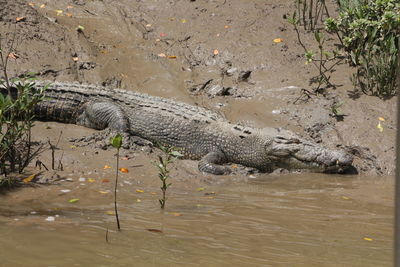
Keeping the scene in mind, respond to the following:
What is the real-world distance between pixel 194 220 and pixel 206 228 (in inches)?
10.8

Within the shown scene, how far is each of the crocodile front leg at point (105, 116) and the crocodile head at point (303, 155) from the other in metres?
2.20

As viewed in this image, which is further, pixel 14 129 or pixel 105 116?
pixel 105 116

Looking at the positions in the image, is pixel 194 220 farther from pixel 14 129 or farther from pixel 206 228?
pixel 14 129

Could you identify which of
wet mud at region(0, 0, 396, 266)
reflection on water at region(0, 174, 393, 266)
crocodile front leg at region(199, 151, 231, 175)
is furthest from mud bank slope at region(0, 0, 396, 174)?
reflection on water at region(0, 174, 393, 266)

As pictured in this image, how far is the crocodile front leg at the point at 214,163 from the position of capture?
24.1 feet

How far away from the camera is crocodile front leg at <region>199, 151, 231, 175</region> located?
735 centimetres

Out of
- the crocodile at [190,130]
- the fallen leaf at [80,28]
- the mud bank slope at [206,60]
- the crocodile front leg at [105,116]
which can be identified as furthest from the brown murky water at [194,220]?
the fallen leaf at [80,28]

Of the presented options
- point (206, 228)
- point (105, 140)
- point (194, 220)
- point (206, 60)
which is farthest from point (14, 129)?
point (206, 60)

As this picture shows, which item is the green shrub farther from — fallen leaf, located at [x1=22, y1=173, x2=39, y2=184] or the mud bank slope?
the mud bank slope

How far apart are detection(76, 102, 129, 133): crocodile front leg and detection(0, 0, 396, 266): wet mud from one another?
32cm

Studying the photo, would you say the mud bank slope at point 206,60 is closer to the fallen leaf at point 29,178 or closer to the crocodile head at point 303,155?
the crocodile head at point 303,155

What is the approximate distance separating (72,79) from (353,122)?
15.7ft

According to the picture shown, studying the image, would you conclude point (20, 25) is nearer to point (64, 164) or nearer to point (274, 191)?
point (64, 164)

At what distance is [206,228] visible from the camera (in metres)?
4.40
